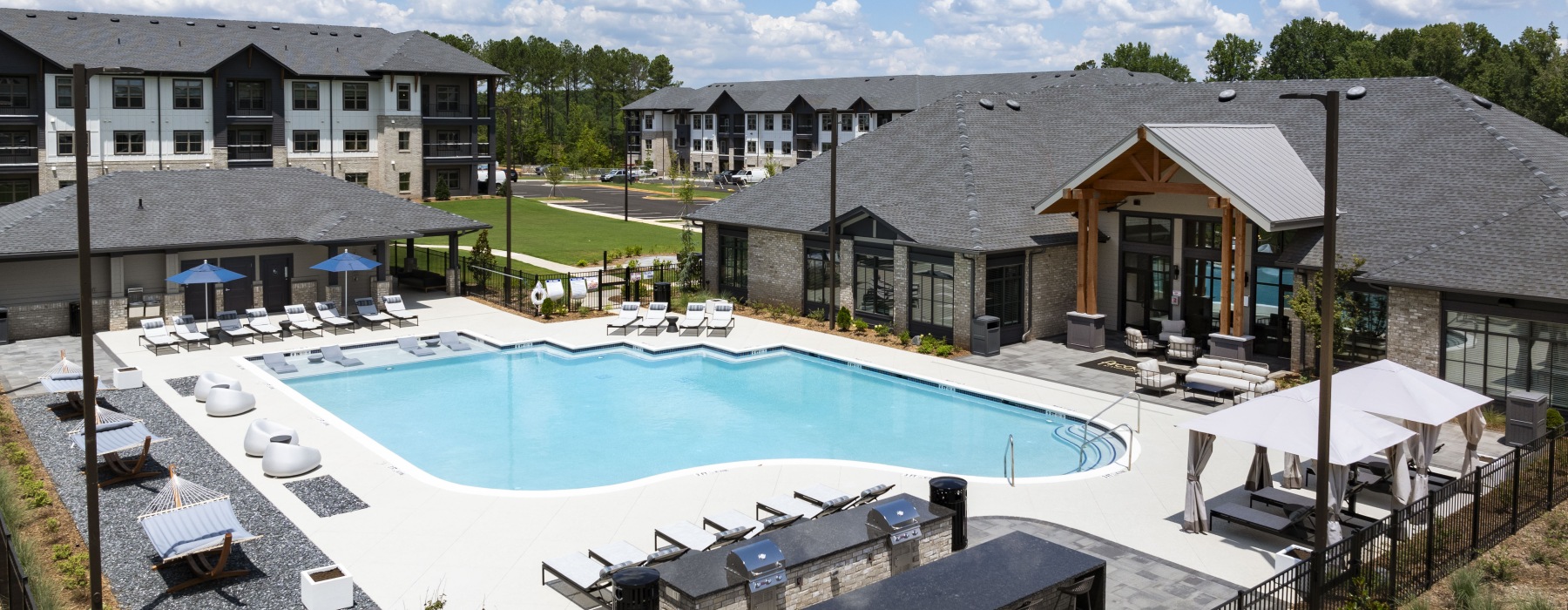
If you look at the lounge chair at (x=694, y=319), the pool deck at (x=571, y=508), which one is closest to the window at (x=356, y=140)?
the lounge chair at (x=694, y=319)

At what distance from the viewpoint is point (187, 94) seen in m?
65.8

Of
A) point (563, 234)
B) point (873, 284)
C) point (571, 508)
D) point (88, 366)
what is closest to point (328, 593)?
point (88, 366)

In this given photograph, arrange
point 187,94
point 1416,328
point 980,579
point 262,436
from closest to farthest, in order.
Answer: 1. point 980,579
2. point 262,436
3. point 1416,328
4. point 187,94

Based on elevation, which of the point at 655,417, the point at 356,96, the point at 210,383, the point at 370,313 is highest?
the point at 356,96

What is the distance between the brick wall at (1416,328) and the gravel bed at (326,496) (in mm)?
20582

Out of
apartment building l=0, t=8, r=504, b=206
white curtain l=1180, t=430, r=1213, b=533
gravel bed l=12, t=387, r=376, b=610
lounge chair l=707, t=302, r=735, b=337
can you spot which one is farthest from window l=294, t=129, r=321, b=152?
white curtain l=1180, t=430, r=1213, b=533

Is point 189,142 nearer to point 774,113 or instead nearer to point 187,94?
point 187,94

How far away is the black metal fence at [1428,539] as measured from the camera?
14.5 meters

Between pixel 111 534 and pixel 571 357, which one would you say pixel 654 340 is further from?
pixel 111 534

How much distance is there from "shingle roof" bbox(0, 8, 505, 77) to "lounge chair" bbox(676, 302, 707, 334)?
1672 inches

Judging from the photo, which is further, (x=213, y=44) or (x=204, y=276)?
(x=213, y=44)

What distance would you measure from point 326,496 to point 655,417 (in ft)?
27.0

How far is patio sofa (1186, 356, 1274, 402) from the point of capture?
2472cm

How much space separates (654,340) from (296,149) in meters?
45.7
